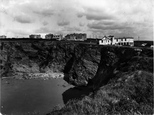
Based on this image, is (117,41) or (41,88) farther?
(117,41)

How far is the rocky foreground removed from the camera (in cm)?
1623

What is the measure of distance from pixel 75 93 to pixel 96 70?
12.9 m

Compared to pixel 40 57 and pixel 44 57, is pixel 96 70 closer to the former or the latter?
pixel 44 57

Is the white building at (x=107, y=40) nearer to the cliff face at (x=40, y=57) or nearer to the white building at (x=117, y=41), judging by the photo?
the white building at (x=117, y=41)

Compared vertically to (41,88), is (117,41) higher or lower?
higher

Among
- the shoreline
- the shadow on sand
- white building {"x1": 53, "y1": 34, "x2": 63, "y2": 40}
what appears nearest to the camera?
the shadow on sand

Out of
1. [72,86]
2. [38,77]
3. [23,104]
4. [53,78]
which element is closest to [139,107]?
[23,104]

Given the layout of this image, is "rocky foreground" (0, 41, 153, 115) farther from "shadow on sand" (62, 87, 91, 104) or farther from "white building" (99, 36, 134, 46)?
"white building" (99, 36, 134, 46)

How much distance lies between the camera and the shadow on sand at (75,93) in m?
38.6

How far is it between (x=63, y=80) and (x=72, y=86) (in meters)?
7.89

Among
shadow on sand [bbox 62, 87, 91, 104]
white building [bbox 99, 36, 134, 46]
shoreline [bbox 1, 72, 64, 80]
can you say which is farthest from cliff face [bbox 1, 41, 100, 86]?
white building [bbox 99, 36, 134, 46]

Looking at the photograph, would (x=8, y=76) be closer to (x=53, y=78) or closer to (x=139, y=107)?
(x=53, y=78)

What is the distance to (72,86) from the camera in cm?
4853

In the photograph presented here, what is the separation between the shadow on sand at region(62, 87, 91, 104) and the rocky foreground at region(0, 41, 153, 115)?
2469 millimetres
